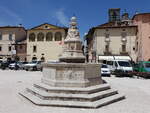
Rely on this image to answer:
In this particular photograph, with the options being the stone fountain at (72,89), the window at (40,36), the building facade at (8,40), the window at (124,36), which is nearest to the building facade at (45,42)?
the window at (40,36)

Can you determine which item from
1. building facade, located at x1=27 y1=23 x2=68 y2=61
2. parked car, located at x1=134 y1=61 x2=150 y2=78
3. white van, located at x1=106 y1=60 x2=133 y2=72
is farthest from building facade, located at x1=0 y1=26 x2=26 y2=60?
parked car, located at x1=134 y1=61 x2=150 y2=78

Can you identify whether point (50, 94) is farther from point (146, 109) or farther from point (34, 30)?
point (34, 30)

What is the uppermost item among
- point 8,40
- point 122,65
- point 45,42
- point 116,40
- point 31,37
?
point 31,37

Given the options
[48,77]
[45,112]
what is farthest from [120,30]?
[45,112]

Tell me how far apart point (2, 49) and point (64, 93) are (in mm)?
→ 44243

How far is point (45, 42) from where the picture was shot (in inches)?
1778

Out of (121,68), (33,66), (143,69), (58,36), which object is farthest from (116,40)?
(33,66)

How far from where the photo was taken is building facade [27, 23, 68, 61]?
44.7 meters

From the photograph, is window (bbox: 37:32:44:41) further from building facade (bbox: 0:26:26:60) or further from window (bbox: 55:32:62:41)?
building facade (bbox: 0:26:26:60)

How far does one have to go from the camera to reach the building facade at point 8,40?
46694 millimetres

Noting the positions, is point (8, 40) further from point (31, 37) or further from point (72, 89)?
point (72, 89)

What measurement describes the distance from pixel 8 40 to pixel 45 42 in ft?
33.5

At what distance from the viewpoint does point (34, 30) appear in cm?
4562

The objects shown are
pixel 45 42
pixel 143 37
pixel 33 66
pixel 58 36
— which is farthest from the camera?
pixel 45 42
